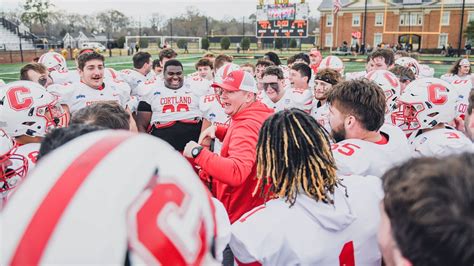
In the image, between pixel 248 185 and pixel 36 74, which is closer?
pixel 248 185

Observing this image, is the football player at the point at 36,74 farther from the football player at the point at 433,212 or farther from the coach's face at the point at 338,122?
the football player at the point at 433,212

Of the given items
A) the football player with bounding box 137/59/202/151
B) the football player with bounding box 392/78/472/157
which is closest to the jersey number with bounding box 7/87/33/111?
the football player with bounding box 137/59/202/151

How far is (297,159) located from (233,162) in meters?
0.60

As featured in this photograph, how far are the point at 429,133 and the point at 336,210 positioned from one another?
1.74 meters

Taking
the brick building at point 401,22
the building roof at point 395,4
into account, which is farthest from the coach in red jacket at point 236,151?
the building roof at point 395,4

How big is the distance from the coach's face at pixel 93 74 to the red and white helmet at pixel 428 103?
11.3 feet

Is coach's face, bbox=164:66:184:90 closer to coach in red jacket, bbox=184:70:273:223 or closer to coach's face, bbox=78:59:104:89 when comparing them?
coach's face, bbox=78:59:104:89

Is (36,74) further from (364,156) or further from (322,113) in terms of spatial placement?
(364,156)

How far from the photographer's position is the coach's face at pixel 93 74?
4953 mm

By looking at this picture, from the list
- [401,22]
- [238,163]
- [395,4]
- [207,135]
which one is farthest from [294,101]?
[401,22]

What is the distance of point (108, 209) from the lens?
88cm

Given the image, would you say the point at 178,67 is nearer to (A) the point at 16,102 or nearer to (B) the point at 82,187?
(A) the point at 16,102

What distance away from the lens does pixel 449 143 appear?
2934mm

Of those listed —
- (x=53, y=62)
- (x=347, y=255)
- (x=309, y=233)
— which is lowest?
(x=347, y=255)
